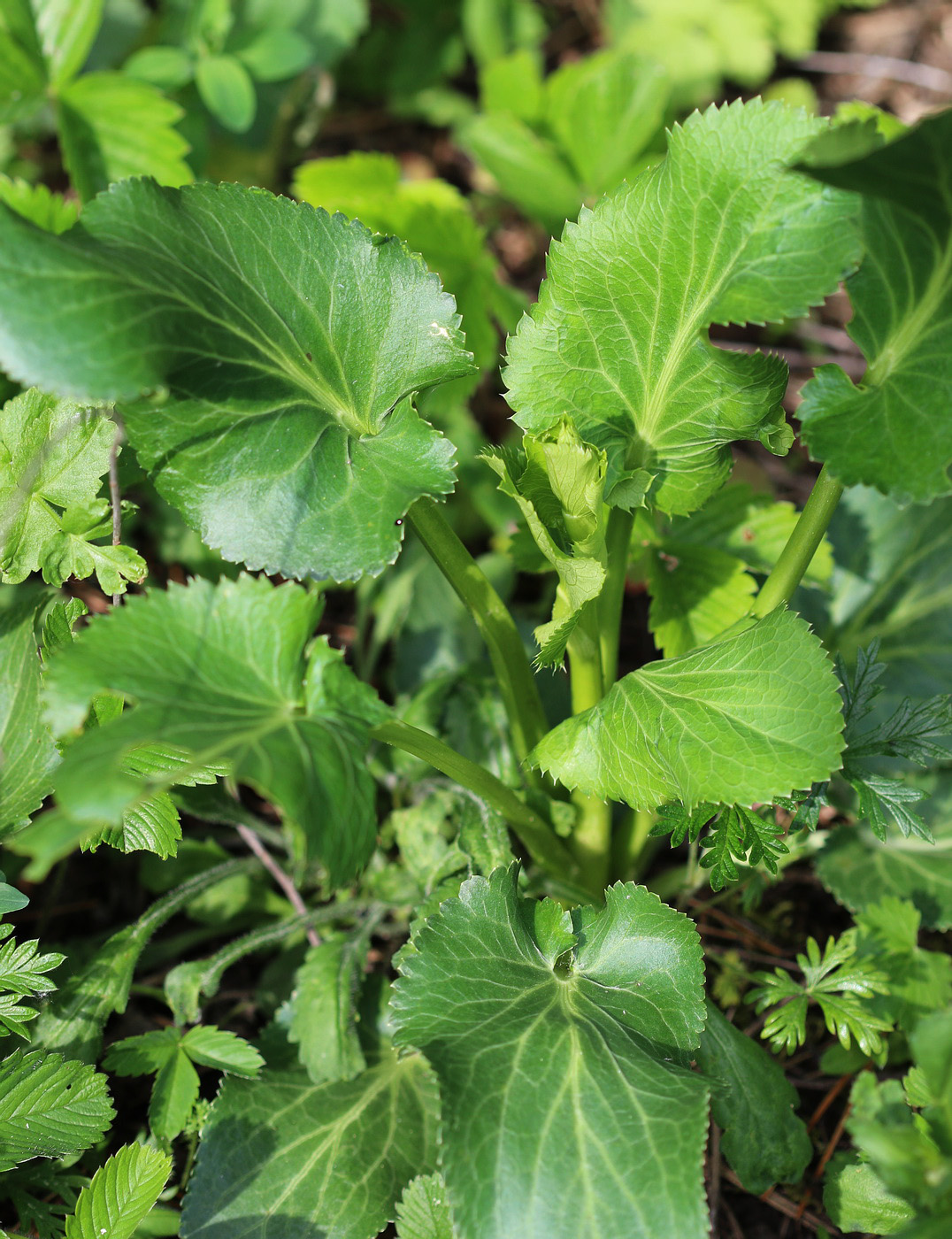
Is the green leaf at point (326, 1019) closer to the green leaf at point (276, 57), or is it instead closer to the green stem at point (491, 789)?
the green stem at point (491, 789)

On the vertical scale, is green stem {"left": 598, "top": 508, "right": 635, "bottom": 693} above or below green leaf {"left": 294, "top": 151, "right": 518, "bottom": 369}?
below

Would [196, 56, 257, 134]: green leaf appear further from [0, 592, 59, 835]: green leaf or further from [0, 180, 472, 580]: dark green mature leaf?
[0, 592, 59, 835]: green leaf

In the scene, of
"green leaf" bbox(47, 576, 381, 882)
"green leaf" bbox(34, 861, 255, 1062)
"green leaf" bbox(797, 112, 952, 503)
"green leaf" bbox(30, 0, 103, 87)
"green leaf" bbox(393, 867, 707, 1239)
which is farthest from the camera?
"green leaf" bbox(30, 0, 103, 87)

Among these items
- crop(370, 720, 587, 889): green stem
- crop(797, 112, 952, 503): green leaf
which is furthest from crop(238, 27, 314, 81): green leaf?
crop(370, 720, 587, 889): green stem

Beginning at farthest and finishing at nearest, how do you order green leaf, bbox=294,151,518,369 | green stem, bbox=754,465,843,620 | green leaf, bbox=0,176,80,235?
green leaf, bbox=294,151,518,369, green leaf, bbox=0,176,80,235, green stem, bbox=754,465,843,620

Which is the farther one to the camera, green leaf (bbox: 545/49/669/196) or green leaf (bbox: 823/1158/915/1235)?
green leaf (bbox: 545/49/669/196)

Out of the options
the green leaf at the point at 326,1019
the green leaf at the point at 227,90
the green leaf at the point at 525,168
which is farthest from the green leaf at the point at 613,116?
the green leaf at the point at 326,1019

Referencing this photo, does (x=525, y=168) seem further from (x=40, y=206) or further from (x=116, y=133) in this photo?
(x=40, y=206)
